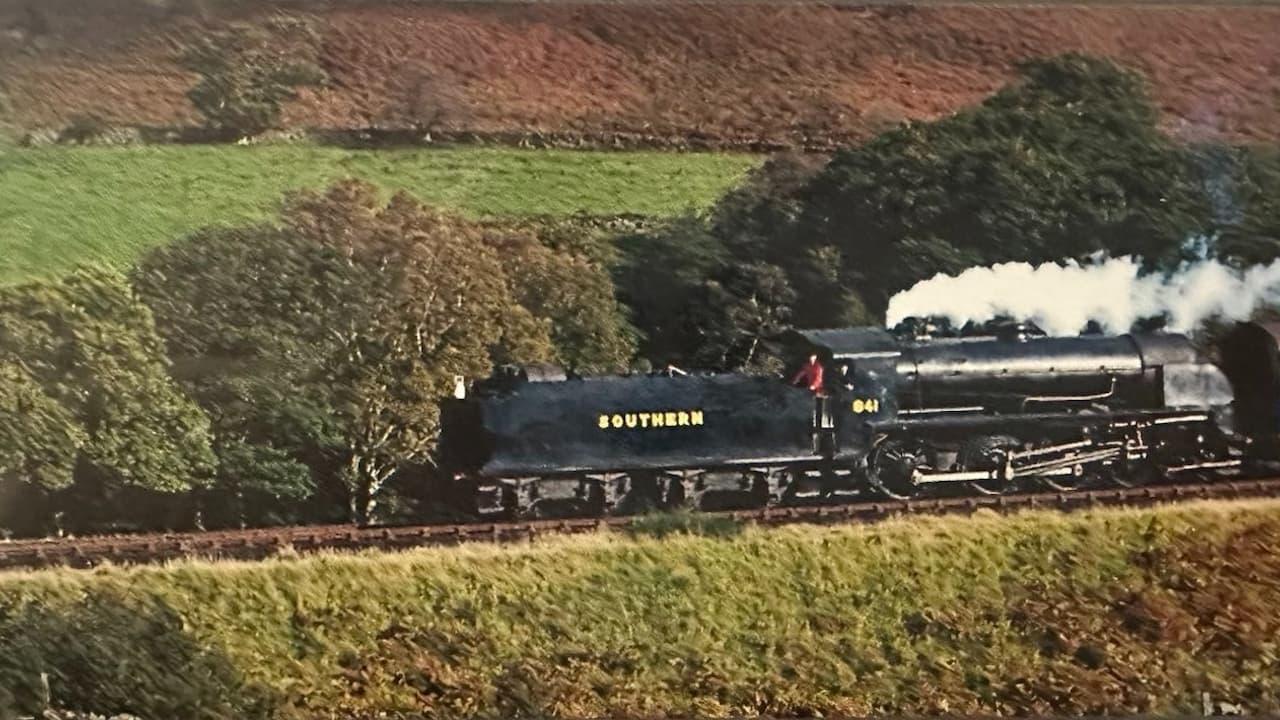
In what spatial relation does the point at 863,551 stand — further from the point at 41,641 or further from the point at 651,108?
the point at 41,641

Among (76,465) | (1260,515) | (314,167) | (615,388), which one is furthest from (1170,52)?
(76,465)

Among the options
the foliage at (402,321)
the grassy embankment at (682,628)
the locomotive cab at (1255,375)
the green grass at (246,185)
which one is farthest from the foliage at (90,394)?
the locomotive cab at (1255,375)

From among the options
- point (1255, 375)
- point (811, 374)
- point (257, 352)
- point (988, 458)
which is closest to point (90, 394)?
point (257, 352)

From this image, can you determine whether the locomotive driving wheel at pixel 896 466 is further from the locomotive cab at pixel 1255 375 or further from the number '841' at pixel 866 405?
the locomotive cab at pixel 1255 375

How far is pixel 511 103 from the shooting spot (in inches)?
156

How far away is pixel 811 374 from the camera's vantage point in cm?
398

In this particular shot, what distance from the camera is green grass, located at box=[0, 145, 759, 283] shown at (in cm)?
385

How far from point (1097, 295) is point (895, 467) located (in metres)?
0.91

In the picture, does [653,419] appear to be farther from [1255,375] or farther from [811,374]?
[1255,375]

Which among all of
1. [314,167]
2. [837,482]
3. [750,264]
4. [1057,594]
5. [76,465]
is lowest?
[1057,594]

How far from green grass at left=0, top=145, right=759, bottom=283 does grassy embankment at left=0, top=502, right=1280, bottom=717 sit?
1.08 m

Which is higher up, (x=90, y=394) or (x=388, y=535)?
(x=90, y=394)

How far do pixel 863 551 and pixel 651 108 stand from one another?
5.35ft

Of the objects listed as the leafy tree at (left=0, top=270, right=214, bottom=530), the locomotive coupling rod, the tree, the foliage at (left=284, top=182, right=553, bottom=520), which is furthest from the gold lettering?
the tree
